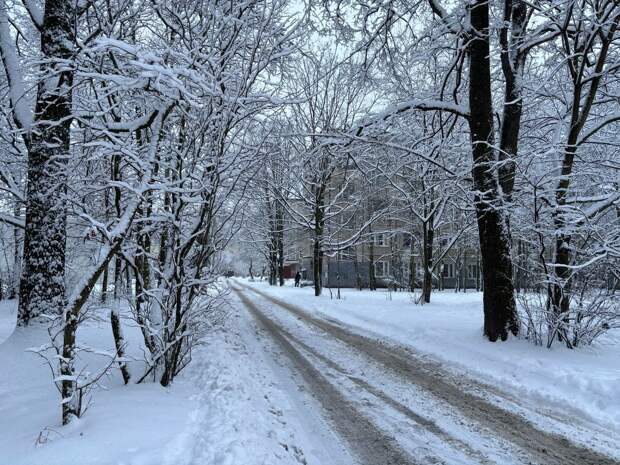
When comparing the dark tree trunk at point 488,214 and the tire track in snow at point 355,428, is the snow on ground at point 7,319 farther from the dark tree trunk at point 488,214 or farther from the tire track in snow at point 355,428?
the dark tree trunk at point 488,214

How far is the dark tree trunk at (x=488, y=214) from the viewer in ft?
27.6

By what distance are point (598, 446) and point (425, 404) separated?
1778 mm

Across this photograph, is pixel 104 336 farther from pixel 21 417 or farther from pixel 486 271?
pixel 486 271

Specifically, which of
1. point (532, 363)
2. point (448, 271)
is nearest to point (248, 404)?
point (532, 363)

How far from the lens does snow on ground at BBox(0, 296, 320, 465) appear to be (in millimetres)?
3377

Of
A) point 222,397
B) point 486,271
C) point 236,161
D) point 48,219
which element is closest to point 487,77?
point 486,271

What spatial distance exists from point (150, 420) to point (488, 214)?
7214 mm

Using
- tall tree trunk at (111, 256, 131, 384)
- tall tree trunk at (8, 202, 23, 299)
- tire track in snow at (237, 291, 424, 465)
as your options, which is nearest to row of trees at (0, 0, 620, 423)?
tall tree trunk at (111, 256, 131, 384)

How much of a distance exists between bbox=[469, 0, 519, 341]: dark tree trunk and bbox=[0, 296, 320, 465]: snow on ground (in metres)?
4.75

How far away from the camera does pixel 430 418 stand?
4.87m

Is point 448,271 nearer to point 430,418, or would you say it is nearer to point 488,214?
point 488,214

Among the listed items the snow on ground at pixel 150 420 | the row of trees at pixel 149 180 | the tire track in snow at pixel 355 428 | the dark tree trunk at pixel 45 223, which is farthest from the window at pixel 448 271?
the dark tree trunk at pixel 45 223

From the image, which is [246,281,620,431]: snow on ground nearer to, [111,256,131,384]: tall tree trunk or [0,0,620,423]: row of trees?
[0,0,620,423]: row of trees

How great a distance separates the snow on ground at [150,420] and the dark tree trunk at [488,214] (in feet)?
15.6
